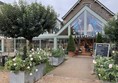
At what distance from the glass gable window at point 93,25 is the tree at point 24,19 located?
25.8 feet

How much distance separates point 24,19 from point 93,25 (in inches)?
415

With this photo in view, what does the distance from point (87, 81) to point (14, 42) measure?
23337mm

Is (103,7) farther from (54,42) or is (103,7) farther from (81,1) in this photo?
(54,42)

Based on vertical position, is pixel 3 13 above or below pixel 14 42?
above

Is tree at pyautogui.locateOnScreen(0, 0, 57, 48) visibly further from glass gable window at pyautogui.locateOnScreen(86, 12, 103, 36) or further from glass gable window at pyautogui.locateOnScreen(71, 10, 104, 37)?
glass gable window at pyautogui.locateOnScreen(86, 12, 103, 36)

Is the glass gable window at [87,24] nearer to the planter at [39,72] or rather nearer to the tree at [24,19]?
the tree at [24,19]

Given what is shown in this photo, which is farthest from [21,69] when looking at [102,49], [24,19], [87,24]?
[87,24]

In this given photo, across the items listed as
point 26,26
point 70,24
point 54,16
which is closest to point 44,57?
point 26,26

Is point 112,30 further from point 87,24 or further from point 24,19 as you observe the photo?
point 24,19

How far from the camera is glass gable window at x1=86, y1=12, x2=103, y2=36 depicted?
23.3m

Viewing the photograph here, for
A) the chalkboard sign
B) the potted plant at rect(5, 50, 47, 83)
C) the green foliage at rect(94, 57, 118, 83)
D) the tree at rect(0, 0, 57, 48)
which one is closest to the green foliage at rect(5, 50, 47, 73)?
the potted plant at rect(5, 50, 47, 83)

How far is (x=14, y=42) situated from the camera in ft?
102

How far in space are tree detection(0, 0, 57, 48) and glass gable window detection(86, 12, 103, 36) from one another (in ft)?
25.8

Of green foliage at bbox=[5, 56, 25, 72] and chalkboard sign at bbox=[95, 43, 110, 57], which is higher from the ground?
chalkboard sign at bbox=[95, 43, 110, 57]
